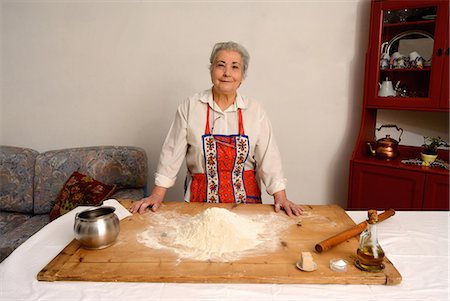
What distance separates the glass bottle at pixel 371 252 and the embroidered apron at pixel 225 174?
106 cm

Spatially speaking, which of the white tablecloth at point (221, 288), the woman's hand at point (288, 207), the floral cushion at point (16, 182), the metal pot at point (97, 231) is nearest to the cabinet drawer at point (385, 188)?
the woman's hand at point (288, 207)

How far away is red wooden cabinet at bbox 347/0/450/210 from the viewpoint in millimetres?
2721

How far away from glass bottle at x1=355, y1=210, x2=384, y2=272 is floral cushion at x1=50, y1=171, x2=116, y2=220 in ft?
6.39

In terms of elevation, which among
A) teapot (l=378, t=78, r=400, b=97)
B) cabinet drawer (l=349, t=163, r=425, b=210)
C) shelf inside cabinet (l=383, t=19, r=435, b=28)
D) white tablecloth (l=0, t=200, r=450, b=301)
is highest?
shelf inside cabinet (l=383, t=19, r=435, b=28)

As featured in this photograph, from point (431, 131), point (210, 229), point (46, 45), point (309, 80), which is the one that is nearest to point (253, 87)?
point (309, 80)

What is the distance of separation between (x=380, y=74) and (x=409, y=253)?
2114mm

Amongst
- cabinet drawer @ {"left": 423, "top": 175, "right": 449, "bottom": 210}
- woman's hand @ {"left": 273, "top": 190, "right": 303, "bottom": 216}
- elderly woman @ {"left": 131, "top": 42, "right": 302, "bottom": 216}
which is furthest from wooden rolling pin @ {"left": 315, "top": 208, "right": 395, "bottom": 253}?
cabinet drawer @ {"left": 423, "top": 175, "right": 449, "bottom": 210}

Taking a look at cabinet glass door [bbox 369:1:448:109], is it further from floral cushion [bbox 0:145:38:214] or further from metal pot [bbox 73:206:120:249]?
floral cushion [bbox 0:145:38:214]

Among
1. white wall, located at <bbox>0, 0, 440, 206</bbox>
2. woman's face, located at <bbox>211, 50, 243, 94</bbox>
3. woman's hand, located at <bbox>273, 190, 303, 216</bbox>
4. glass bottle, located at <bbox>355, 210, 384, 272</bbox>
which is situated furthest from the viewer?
white wall, located at <bbox>0, 0, 440, 206</bbox>

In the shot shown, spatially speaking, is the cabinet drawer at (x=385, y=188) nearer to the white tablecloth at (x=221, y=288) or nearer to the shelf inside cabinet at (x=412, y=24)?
the shelf inside cabinet at (x=412, y=24)

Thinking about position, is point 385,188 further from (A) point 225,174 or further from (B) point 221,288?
(B) point 221,288

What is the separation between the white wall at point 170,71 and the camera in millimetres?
3254

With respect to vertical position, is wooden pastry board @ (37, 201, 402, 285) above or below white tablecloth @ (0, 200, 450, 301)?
above

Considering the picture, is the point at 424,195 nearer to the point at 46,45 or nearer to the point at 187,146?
the point at 187,146
